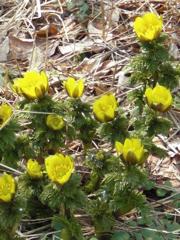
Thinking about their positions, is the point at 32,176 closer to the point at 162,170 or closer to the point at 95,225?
the point at 95,225

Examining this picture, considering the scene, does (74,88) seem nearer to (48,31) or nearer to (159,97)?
(159,97)

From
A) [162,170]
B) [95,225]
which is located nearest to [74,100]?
[95,225]

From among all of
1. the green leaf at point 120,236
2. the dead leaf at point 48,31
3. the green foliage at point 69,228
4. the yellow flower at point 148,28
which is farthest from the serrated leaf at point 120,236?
the dead leaf at point 48,31

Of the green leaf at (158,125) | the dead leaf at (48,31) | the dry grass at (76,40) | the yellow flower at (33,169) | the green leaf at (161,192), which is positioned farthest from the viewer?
the dead leaf at (48,31)

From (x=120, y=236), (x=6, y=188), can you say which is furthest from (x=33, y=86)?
(x=120, y=236)

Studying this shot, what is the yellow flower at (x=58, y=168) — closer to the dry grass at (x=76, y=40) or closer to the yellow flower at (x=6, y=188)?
the yellow flower at (x=6, y=188)

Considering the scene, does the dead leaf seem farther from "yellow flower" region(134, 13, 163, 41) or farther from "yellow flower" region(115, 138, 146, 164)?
"yellow flower" region(115, 138, 146, 164)
